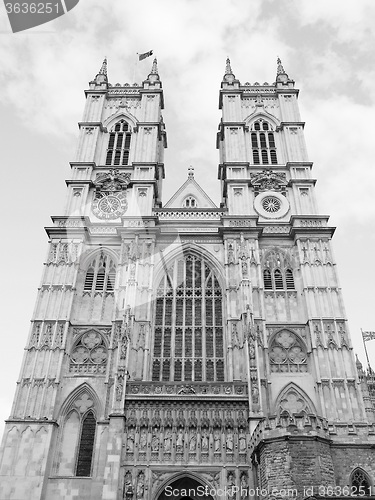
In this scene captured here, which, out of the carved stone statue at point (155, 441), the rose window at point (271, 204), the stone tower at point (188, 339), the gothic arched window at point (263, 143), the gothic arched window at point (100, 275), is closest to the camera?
the stone tower at point (188, 339)

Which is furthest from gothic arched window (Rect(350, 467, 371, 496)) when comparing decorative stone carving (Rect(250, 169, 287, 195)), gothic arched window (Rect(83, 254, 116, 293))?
decorative stone carving (Rect(250, 169, 287, 195))

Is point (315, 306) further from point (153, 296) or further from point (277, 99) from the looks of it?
point (277, 99)

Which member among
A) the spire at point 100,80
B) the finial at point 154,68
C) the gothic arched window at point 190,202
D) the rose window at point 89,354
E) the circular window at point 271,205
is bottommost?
the rose window at point 89,354

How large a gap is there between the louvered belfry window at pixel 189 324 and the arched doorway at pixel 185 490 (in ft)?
15.6

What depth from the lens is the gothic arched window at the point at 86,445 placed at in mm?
21016

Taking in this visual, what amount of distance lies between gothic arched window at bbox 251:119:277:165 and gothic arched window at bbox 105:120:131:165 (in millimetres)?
8391

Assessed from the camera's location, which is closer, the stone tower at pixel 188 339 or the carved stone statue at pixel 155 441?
the stone tower at pixel 188 339

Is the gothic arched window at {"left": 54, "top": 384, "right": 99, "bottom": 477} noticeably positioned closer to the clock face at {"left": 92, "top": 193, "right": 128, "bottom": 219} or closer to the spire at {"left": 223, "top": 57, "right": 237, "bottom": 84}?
the clock face at {"left": 92, "top": 193, "right": 128, "bottom": 219}

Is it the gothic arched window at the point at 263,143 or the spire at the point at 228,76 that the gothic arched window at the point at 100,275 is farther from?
the spire at the point at 228,76

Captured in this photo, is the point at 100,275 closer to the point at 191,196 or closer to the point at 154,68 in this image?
the point at 191,196

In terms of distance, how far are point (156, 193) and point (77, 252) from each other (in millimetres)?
7122

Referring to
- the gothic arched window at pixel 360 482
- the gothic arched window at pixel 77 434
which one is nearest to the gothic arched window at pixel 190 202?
the gothic arched window at pixel 77 434

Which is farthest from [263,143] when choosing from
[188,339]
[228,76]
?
[188,339]

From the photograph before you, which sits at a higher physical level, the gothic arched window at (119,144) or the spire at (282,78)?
the spire at (282,78)
